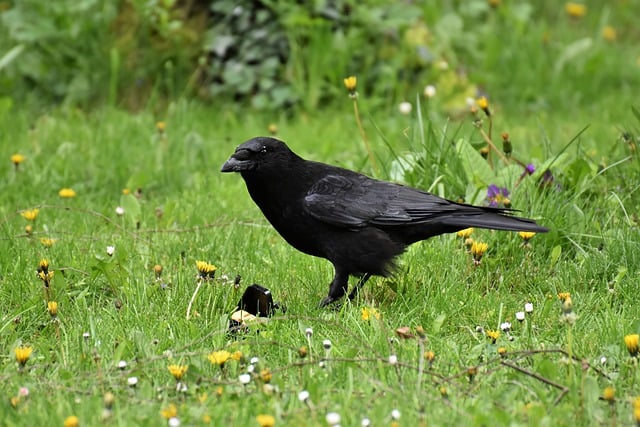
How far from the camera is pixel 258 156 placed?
4.32 metres

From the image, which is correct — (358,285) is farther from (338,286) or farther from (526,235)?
(526,235)

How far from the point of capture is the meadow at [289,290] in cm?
327

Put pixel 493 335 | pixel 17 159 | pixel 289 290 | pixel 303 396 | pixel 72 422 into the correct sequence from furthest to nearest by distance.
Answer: pixel 17 159
pixel 289 290
pixel 493 335
pixel 303 396
pixel 72 422

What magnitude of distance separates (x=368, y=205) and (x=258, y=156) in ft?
1.74

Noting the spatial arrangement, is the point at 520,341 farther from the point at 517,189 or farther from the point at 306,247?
the point at 517,189

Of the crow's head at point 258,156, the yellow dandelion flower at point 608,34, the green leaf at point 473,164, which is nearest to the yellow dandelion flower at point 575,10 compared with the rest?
the yellow dandelion flower at point 608,34

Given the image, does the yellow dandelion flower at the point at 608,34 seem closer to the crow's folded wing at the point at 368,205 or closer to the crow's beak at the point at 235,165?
the crow's folded wing at the point at 368,205

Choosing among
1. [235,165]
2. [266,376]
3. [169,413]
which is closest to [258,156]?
[235,165]

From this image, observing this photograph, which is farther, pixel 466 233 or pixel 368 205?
pixel 466 233

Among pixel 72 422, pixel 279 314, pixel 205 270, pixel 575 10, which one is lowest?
pixel 279 314

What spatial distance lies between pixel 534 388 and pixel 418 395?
0.40 meters

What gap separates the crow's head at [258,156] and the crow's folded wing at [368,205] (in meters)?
0.20

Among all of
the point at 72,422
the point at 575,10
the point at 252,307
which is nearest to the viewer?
the point at 72,422

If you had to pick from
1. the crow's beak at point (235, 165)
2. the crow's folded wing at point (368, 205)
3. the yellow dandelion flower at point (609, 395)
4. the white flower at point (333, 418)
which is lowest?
the white flower at point (333, 418)
